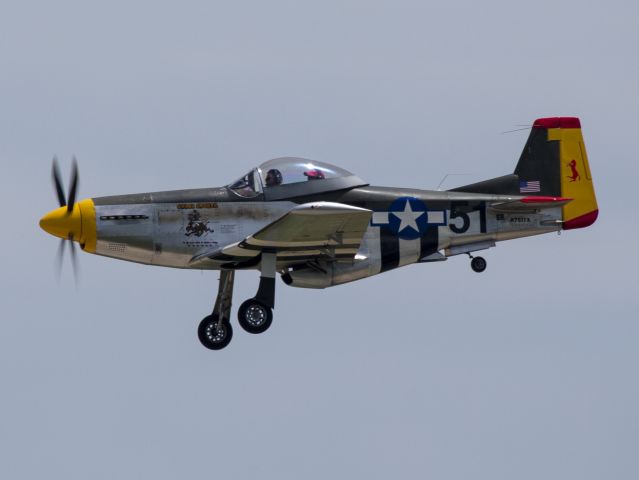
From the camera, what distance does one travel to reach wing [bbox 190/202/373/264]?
23.6 metres

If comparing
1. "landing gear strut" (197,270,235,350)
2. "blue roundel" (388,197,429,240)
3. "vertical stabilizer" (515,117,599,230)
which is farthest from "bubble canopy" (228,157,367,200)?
"vertical stabilizer" (515,117,599,230)

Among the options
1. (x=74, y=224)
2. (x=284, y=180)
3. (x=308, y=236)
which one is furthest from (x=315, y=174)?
(x=74, y=224)

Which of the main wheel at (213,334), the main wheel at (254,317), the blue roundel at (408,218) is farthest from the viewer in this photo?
the blue roundel at (408,218)

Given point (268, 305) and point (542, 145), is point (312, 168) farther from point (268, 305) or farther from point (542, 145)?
point (542, 145)

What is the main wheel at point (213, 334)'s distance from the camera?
25.5 metres

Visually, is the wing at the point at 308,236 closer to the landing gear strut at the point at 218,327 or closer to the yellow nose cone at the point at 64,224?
the landing gear strut at the point at 218,327

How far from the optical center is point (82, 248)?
25.2m

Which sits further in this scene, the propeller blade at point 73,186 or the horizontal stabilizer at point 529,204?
the horizontal stabilizer at point 529,204

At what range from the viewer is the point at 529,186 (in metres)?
28.2

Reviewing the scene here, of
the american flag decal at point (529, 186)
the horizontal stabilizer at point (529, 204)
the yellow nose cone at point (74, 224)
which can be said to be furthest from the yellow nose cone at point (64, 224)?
the american flag decal at point (529, 186)

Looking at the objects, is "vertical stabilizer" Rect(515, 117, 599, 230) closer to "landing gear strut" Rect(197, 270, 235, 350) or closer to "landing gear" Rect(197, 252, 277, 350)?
"landing gear" Rect(197, 252, 277, 350)

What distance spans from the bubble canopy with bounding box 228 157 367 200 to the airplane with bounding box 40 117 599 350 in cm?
2

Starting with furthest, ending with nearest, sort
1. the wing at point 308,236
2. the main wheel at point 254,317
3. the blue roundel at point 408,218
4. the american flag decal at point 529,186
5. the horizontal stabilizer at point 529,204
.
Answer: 1. the american flag decal at point 529,186
2. the horizontal stabilizer at point 529,204
3. the blue roundel at point 408,218
4. the main wheel at point 254,317
5. the wing at point 308,236

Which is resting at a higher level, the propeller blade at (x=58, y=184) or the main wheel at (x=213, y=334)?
the propeller blade at (x=58, y=184)
